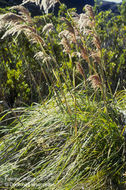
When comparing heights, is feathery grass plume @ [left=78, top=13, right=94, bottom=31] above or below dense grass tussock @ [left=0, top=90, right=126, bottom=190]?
above

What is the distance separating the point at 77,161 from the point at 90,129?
306mm

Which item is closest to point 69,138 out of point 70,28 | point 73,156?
point 73,156

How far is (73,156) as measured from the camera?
199cm

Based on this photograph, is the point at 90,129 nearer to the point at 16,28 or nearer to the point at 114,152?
the point at 114,152

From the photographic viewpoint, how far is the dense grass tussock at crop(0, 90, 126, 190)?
184cm

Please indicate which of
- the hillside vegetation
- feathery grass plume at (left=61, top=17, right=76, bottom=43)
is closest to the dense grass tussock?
the hillside vegetation

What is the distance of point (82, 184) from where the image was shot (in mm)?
1781

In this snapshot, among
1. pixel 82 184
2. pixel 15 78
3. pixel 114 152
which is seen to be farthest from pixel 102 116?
pixel 15 78

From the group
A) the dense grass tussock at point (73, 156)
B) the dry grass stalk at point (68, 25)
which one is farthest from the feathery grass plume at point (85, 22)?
the dense grass tussock at point (73, 156)

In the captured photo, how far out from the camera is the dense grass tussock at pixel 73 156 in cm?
184

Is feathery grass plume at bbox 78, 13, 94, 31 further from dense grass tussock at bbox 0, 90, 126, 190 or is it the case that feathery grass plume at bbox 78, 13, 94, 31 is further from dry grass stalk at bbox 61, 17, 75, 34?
dense grass tussock at bbox 0, 90, 126, 190

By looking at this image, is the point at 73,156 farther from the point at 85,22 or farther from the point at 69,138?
the point at 85,22

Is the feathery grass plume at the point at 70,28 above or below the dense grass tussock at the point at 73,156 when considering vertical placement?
above

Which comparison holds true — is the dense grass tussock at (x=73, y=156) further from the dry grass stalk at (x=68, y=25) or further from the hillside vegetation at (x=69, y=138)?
the dry grass stalk at (x=68, y=25)
